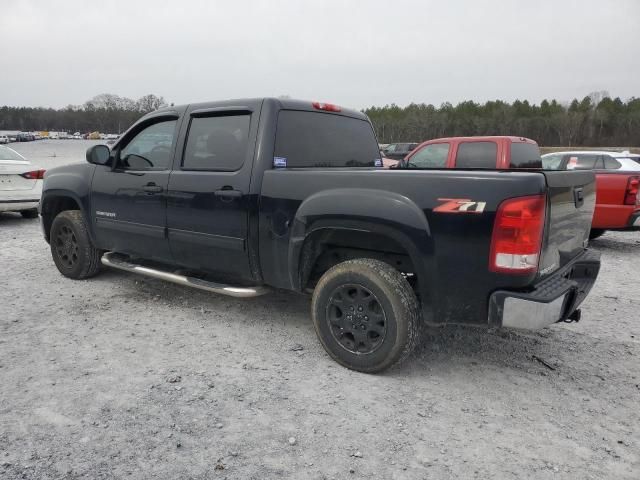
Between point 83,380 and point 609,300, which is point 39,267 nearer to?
point 83,380

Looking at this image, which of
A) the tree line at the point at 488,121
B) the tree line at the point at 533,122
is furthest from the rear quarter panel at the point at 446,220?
the tree line at the point at 533,122

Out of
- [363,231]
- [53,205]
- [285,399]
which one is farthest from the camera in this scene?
[53,205]

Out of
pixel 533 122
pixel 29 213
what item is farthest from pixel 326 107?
pixel 533 122

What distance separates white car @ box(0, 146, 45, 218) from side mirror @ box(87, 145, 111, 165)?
5.12 meters

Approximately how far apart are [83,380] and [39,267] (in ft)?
11.6

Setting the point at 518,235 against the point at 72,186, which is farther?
the point at 72,186

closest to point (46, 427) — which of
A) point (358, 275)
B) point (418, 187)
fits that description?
point (358, 275)

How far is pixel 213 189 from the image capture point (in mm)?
3887

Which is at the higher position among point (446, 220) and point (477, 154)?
point (477, 154)

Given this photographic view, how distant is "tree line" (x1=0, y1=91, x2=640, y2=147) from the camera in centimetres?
9081

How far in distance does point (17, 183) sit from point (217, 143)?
660cm

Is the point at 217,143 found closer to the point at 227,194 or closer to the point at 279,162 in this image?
the point at 227,194

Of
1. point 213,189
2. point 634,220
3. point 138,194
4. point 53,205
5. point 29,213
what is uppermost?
point 213,189

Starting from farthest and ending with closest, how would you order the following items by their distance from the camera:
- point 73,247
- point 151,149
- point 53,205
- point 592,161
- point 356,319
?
point 592,161
point 53,205
point 73,247
point 151,149
point 356,319
